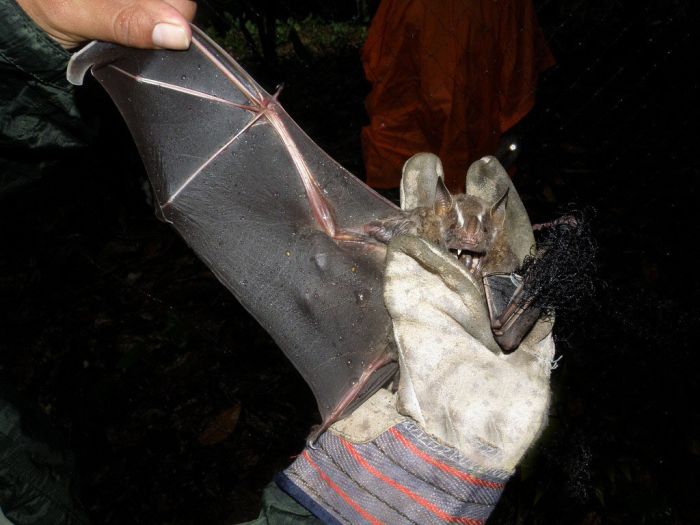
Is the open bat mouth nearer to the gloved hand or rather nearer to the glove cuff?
the gloved hand

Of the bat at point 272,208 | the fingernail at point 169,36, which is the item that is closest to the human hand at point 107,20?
the fingernail at point 169,36

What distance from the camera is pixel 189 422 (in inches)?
127

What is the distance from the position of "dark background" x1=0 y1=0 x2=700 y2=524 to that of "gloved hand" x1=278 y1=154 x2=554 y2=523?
0.34 meters

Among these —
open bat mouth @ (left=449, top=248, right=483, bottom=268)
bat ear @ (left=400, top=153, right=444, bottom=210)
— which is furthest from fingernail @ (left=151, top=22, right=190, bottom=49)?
open bat mouth @ (left=449, top=248, right=483, bottom=268)

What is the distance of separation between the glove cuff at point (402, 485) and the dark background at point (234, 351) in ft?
1.84

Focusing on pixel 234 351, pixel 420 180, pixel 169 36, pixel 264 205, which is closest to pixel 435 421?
pixel 420 180

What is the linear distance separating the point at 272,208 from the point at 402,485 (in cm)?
109

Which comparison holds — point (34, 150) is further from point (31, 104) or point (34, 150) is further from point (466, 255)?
point (466, 255)

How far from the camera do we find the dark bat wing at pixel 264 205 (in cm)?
177

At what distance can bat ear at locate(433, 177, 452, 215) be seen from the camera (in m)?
1.75

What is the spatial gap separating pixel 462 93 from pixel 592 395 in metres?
2.41

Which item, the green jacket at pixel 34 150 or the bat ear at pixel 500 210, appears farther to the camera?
the bat ear at pixel 500 210

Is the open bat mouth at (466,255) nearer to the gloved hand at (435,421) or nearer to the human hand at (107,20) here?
the gloved hand at (435,421)

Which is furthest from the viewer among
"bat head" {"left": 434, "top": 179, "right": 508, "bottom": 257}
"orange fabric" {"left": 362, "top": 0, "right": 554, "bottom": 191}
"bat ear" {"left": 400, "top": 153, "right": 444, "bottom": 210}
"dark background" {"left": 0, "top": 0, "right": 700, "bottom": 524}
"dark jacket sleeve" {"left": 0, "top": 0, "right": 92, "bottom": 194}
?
"orange fabric" {"left": 362, "top": 0, "right": 554, "bottom": 191}
